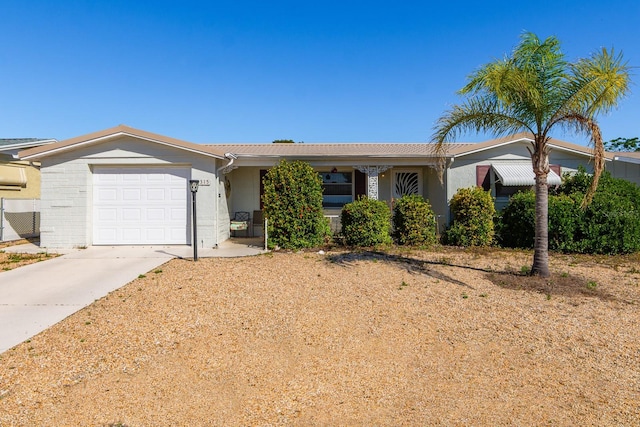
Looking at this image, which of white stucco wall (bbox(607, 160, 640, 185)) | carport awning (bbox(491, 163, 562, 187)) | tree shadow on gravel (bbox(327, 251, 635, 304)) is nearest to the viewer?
tree shadow on gravel (bbox(327, 251, 635, 304))

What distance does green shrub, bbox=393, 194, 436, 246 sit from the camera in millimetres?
10016

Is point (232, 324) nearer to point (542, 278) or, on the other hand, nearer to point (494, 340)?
point (494, 340)

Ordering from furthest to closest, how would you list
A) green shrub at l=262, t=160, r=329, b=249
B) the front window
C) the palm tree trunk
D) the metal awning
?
1. the front window
2. the metal awning
3. green shrub at l=262, t=160, r=329, b=249
4. the palm tree trunk

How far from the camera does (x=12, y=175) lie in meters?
12.5

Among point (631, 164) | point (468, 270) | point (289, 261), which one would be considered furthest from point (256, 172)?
point (631, 164)

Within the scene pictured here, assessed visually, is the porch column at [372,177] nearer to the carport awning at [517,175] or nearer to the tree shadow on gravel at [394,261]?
the tree shadow on gravel at [394,261]

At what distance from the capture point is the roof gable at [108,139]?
9648mm

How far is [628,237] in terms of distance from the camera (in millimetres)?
9023

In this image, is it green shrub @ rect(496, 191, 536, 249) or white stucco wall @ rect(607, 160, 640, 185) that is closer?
green shrub @ rect(496, 191, 536, 249)

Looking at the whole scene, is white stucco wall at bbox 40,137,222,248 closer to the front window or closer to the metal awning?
the metal awning

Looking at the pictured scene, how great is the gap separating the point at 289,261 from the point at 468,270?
3.82 metres

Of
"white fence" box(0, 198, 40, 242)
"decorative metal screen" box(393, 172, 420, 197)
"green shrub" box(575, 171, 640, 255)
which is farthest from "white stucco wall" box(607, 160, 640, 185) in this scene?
"white fence" box(0, 198, 40, 242)

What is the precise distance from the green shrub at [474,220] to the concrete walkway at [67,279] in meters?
5.58

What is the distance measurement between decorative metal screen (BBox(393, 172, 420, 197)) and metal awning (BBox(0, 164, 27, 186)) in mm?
13374
